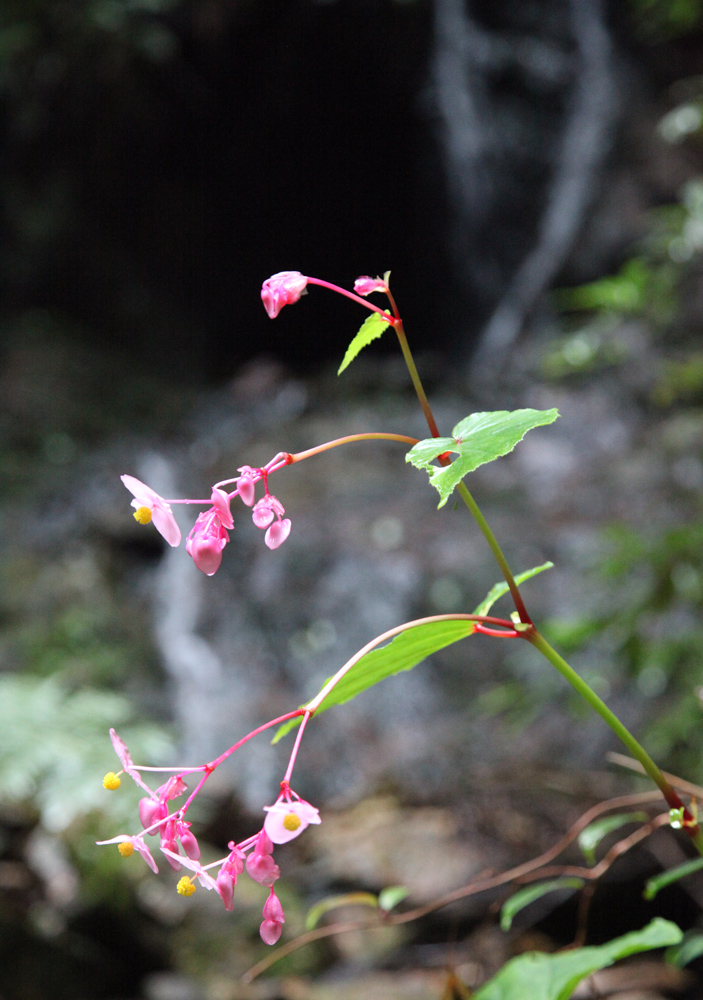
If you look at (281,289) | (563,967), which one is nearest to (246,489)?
(281,289)

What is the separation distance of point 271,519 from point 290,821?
0.22 meters

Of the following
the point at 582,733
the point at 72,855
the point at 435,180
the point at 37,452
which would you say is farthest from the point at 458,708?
the point at 435,180

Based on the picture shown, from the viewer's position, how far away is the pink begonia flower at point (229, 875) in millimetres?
507

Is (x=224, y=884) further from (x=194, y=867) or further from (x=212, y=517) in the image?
(x=212, y=517)

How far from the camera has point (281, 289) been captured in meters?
0.61

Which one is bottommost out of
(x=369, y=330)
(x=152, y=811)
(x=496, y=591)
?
(x=152, y=811)

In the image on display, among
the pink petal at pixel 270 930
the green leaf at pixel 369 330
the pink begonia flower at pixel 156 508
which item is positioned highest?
the green leaf at pixel 369 330

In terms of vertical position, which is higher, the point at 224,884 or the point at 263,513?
the point at 263,513

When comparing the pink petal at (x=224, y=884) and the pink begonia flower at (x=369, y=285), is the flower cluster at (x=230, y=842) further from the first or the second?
the pink begonia flower at (x=369, y=285)

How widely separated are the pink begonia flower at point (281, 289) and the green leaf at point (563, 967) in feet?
2.44

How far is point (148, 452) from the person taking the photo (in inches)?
→ 216

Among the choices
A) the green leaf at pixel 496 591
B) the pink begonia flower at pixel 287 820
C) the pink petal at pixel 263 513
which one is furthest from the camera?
the green leaf at pixel 496 591

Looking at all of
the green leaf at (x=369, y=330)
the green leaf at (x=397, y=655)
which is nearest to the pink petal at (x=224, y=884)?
the green leaf at (x=397, y=655)

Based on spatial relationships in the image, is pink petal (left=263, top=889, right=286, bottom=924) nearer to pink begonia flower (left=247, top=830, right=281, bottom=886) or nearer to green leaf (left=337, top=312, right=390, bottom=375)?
pink begonia flower (left=247, top=830, right=281, bottom=886)
